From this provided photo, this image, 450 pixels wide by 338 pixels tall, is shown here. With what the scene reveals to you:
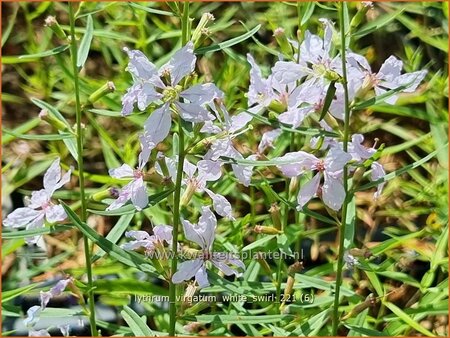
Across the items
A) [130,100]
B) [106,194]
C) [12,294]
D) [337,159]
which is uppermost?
[130,100]

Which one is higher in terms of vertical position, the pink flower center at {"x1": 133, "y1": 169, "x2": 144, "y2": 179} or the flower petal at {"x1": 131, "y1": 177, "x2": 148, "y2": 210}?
the pink flower center at {"x1": 133, "y1": 169, "x2": 144, "y2": 179}

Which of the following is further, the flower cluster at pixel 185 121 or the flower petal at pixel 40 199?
the flower petal at pixel 40 199

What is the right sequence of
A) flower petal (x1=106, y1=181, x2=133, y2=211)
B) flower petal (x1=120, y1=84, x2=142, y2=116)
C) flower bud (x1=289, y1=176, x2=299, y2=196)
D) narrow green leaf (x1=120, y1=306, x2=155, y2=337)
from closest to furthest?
flower petal (x1=120, y1=84, x2=142, y2=116) → flower petal (x1=106, y1=181, x2=133, y2=211) → narrow green leaf (x1=120, y1=306, x2=155, y2=337) → flower bud (x1=289, y1=176, x2=299, y2=196)

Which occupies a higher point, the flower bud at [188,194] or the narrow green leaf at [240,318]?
the flower bud at [188,194]

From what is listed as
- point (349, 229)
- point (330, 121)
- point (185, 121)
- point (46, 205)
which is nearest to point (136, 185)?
point (185, 121)

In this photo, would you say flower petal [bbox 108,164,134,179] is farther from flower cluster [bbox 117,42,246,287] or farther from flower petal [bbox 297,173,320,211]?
flower petal [bbox 297,173,320,211]

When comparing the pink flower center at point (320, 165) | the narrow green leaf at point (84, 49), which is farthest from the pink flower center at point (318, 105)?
the narrow green leaf at point (84, 49)

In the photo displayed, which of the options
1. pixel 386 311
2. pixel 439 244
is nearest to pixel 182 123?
pixel 439 244

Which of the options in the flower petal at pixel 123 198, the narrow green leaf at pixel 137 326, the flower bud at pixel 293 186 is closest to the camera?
the flower petal at pixel 123 198

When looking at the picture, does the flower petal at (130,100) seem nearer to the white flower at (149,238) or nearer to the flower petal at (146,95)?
the flower petal at (146,95)

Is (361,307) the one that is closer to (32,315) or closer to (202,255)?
(202,255)

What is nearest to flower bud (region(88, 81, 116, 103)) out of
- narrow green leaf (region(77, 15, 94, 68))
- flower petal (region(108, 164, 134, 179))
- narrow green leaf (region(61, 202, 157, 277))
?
narrow green leaf (region(77, 15, 94, 68))
